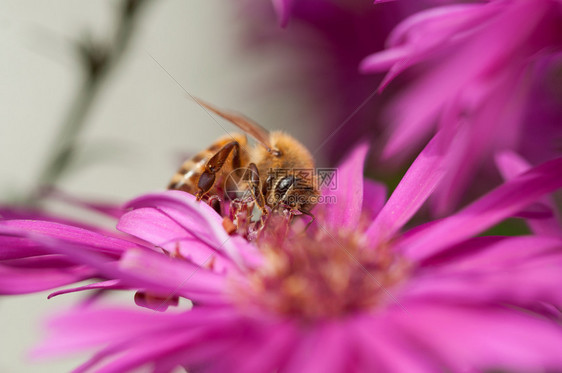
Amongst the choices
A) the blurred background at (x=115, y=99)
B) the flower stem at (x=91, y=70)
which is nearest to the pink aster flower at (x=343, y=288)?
the flower stem at (x=91, y=70)

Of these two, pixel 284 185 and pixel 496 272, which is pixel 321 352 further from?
pixel 284 185

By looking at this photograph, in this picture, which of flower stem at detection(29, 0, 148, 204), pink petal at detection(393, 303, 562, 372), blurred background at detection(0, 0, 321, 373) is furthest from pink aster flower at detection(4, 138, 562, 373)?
blurred background at detection(0, 0, 321, 373)

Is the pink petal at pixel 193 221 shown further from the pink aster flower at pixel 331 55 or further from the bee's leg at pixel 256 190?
the pink aster flower at pixel 331 55

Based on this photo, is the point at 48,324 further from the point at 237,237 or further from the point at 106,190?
the point at 106,190

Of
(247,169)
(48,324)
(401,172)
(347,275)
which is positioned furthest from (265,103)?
(48,324)

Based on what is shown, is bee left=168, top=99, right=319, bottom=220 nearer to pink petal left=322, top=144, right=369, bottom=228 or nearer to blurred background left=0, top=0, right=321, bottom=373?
pink petal left=322, top=144, right=369, bottom=228

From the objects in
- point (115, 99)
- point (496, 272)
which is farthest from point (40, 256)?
point (115, 99)
